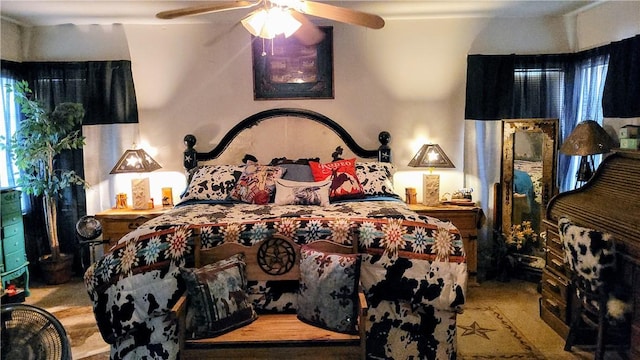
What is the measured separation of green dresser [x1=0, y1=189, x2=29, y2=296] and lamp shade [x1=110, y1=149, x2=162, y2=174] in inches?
32.0

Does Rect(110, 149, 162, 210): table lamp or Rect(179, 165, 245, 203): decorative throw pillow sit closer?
Rect(179, 165, 245, 203): decorative throw pillow

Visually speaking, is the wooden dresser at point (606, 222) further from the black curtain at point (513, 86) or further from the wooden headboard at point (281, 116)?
the wooden headboard at point (281, 116)

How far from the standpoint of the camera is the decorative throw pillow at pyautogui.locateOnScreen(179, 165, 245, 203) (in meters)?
3.93

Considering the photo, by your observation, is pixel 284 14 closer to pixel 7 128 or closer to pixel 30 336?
pixel 30 336

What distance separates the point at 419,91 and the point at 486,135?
759 mm

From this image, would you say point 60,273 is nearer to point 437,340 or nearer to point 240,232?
point 240,232

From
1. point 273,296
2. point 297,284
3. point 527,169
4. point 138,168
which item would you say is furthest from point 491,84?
point 138,168

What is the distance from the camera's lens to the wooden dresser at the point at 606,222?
240 cm

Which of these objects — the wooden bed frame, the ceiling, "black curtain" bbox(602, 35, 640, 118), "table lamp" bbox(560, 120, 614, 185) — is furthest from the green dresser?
"black curtain" bbox(602, 35, 640, 118)

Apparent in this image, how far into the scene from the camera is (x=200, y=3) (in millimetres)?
3789

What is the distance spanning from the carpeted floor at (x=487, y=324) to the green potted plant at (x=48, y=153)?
0.26 metres

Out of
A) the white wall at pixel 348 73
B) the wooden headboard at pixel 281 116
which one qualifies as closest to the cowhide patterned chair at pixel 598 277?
the white wall at pixel 348 73

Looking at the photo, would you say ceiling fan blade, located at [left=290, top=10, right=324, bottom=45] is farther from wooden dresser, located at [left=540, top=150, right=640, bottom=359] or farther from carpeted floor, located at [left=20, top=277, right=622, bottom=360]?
carpeted floor, located at [left=20, top=277, right=622, bottom=360]

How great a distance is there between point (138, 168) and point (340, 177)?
181 centimetres
